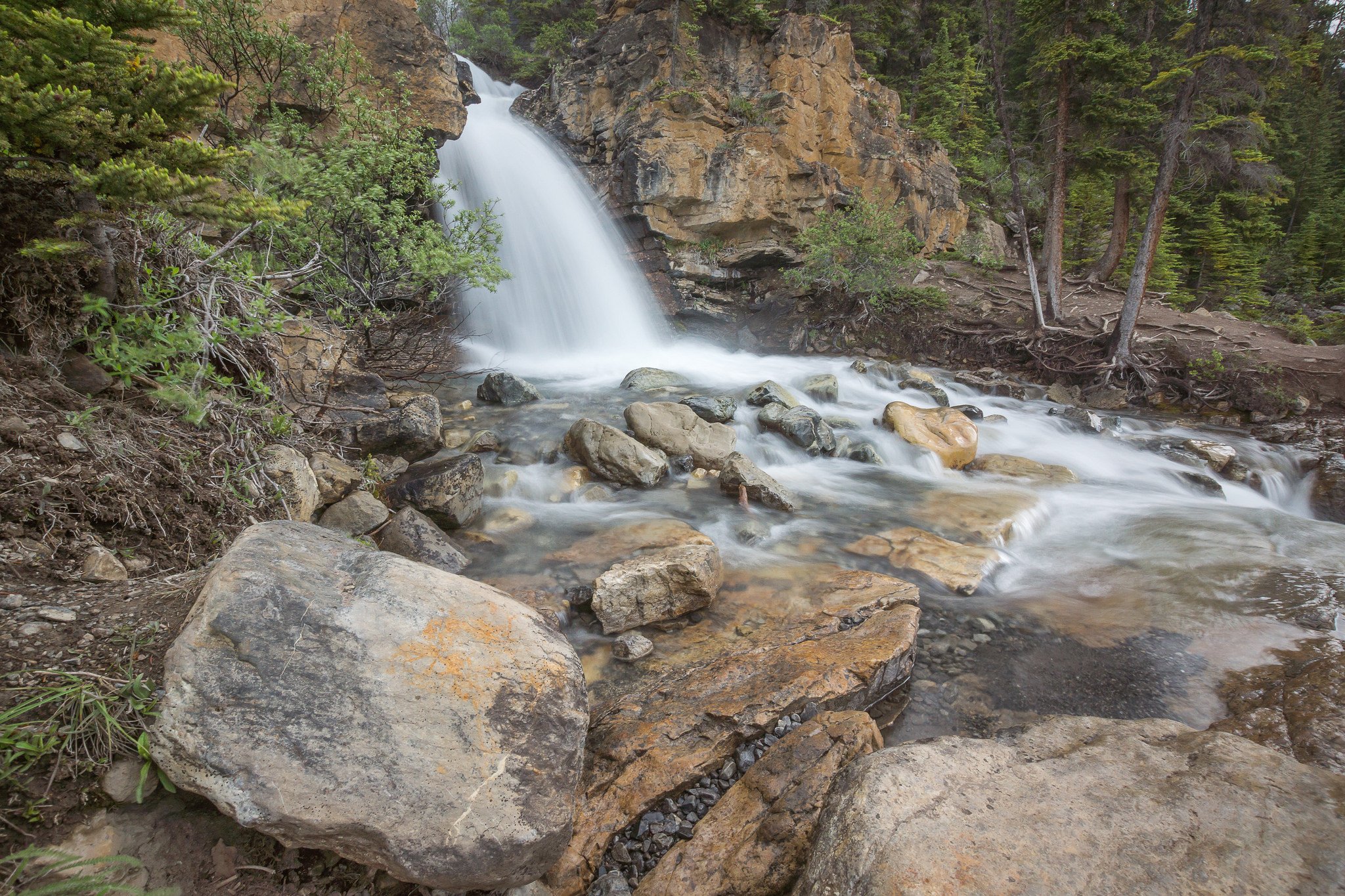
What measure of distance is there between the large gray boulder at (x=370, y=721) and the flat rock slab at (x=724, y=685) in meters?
0.51

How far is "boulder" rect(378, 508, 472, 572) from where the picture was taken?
4902 millimetres

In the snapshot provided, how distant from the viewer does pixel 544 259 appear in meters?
15.9

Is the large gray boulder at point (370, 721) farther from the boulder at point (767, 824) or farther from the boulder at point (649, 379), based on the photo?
the boulder at point (649, 379)

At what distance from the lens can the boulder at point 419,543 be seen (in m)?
4.90

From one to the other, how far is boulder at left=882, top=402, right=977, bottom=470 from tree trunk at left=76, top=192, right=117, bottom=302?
9.40m

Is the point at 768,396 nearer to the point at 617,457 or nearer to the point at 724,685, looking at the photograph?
the point at 617,457

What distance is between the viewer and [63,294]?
10.7 ft

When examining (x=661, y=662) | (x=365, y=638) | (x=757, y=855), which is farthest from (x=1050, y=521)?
(x=365, y=638)

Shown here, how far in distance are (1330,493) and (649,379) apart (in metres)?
10.8

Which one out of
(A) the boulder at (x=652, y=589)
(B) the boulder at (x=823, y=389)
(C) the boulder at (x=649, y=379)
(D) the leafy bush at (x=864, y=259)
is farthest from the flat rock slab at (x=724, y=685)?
(D) the leafy bush at (x=864, y=259)

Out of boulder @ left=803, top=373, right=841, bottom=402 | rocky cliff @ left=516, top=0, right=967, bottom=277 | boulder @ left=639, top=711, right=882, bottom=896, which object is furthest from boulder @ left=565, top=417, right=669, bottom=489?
rocky cliff @ left=516, top=0, right=967, bottom=277

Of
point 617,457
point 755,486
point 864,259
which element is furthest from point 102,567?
point 864,259

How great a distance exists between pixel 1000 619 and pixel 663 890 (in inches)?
152

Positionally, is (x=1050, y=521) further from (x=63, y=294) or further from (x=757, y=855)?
(x=63, y=294)
